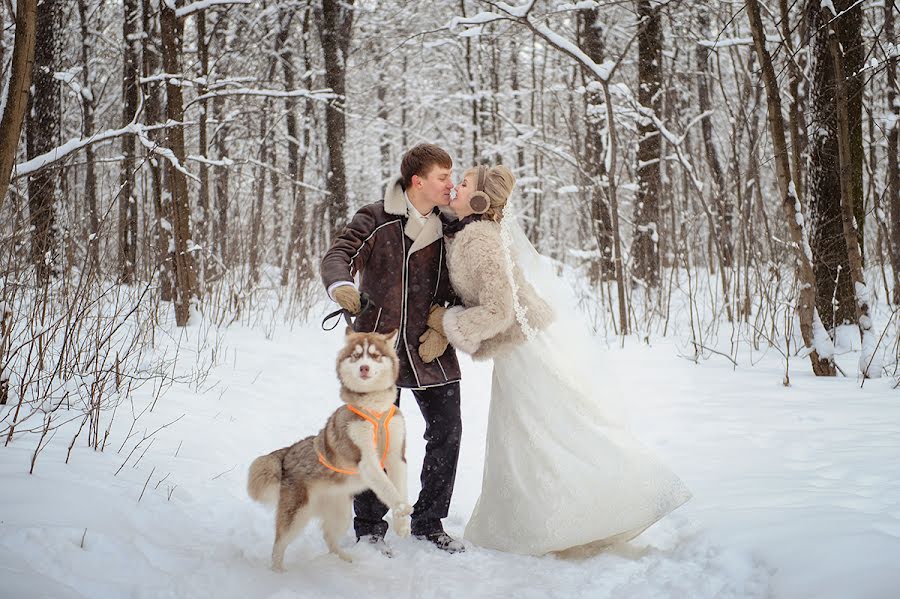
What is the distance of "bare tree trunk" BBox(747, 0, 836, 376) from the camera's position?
16.9 feet

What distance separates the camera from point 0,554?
2.13m

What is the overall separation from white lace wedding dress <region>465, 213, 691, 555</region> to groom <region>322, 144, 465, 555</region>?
23 centimetres

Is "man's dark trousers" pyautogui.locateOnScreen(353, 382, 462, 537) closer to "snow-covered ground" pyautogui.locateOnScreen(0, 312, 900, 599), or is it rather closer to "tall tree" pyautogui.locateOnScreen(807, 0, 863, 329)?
"snow-covered ground" pyautogui.locateOnScreen(0, 312, 900, 599)

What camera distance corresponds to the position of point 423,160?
10.1 feet

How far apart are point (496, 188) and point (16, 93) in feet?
7.99

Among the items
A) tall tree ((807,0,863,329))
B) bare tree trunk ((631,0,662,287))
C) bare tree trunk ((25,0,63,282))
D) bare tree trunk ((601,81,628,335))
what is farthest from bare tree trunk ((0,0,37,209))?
bare tree trunk ((631,0,662,287))

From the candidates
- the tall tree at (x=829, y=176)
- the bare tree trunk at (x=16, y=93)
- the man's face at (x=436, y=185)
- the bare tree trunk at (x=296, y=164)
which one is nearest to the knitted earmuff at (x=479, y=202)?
the man's face at (x=436, y=185)

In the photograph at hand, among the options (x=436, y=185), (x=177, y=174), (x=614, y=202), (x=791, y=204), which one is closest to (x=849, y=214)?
(x=791, y=204)

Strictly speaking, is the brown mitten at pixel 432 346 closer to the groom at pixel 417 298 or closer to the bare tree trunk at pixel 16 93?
the groom at pixel 417 298

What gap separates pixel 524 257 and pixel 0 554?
2495 millimetres

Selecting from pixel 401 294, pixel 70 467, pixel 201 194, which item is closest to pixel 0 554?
pixel 70 467

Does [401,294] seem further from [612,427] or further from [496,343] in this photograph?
[612,427]

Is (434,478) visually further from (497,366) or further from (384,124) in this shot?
(384,124)

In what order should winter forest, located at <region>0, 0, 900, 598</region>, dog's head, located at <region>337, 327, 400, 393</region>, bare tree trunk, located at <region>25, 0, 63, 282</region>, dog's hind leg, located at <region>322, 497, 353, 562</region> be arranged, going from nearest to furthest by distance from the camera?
dog's head, located at <region>337, 327, 400, 393</region> < dog's hind leg, located at <region>322, 497, 353, 562</region> < winter forest, located at <region>0, 0, 900, 598</region> < bare tree trunk, located at <region>25, 0, 63, 282</region>
